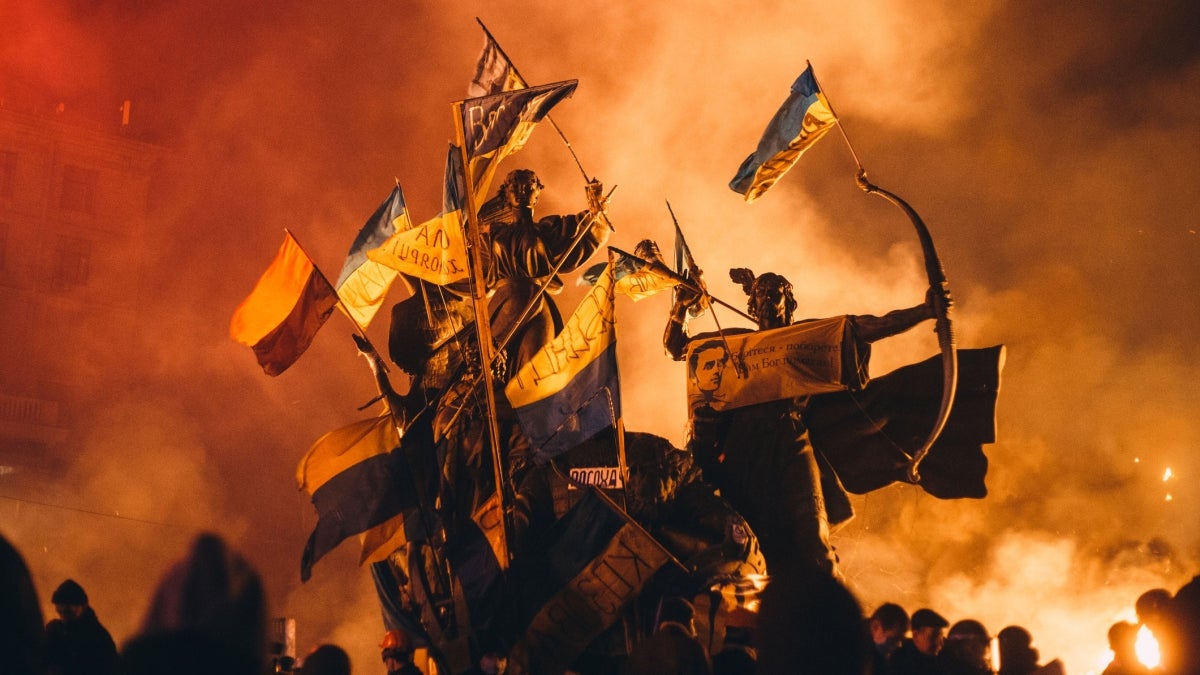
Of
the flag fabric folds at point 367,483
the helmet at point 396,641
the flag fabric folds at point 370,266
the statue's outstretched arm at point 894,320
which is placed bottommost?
the helmet at point 396,641

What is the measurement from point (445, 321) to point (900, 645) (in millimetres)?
8445

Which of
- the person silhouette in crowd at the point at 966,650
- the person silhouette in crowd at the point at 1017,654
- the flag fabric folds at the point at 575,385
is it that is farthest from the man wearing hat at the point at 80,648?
the person silhouette in crowd at the point at 1017,654

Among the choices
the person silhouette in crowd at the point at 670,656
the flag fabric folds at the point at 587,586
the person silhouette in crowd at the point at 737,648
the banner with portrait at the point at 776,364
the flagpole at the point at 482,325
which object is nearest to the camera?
the person silhouette in crowd at the point at 670,656

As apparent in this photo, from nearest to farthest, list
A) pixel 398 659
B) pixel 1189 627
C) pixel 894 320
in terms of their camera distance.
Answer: pixel 1189 627
pixel 398 659
pixel 894 320

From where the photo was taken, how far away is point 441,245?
1315 cm

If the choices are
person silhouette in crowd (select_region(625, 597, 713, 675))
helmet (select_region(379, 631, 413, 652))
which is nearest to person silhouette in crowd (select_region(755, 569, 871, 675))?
person silhouette in crowd (select_region(625, 597, 713, 675))

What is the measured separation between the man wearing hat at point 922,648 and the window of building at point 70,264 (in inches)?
1513

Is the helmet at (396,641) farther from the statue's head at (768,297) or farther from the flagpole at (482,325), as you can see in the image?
the statue's head at (768,297)

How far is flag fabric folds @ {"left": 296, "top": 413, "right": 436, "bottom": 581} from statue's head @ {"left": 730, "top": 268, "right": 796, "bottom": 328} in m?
3.86

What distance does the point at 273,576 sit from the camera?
30.0 meters

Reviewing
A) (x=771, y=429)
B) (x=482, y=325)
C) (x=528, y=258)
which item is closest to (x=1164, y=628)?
(x=771, y=429)

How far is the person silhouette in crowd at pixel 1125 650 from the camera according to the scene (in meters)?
6.45

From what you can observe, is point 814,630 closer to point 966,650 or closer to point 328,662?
point 328,662

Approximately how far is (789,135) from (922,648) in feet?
22.7
